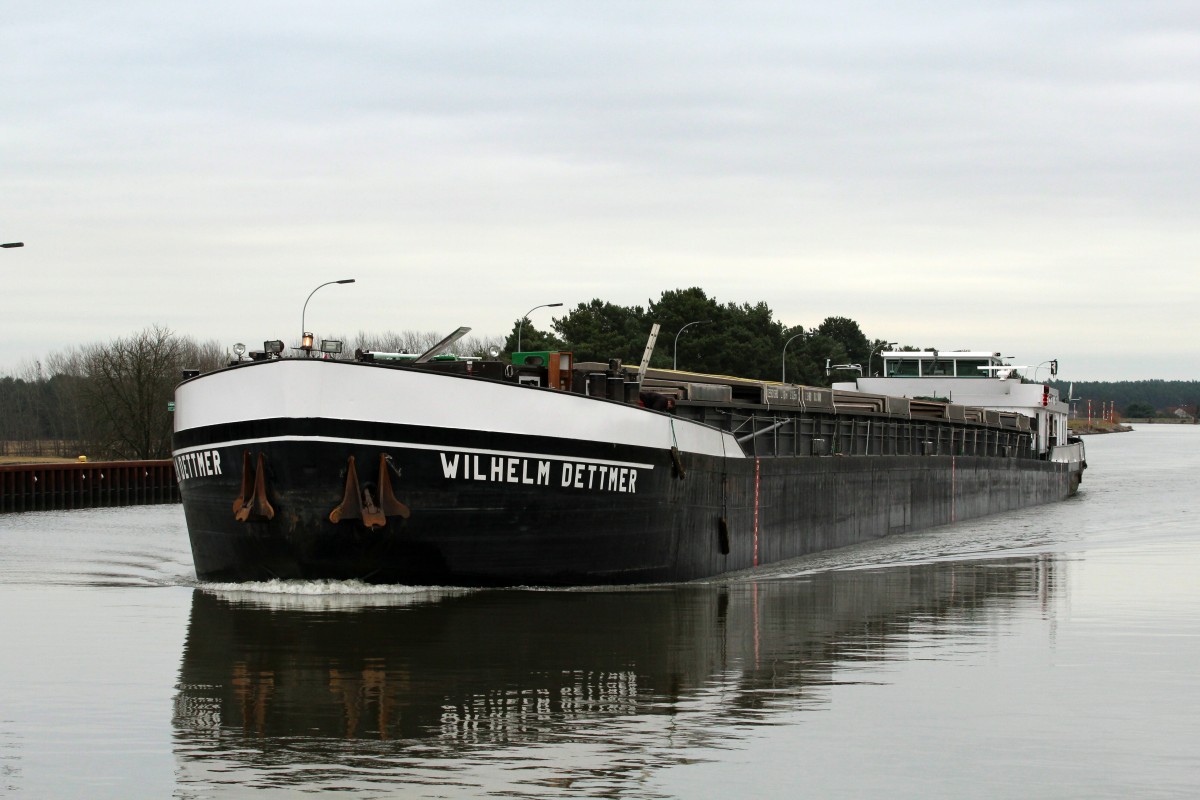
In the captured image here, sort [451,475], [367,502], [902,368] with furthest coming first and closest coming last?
[902,368] → [451,475] → [367,502]

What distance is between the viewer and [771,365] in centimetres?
9400

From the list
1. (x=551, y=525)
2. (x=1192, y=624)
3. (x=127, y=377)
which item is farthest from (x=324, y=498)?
(x=127, y=377)

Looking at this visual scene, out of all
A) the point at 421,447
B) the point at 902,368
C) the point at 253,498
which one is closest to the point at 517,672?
the point at 421,447

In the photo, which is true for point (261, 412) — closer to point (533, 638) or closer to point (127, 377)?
point (533, 638)

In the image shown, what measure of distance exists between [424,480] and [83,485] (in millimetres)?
33213

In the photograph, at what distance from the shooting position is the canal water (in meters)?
8.09

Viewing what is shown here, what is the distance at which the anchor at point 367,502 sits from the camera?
15.8 metres

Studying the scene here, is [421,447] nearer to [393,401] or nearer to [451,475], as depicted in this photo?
[451,475]

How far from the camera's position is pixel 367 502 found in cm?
1579

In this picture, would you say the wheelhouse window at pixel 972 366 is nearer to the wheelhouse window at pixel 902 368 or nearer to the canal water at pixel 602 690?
the wheelhouse window at pixel 902 368

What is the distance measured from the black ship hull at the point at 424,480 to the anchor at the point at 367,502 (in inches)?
0.6

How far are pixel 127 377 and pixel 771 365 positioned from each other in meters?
40.9

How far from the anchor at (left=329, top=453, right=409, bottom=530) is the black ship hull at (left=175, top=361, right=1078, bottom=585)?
0.02 m

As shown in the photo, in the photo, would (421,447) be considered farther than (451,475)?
No
